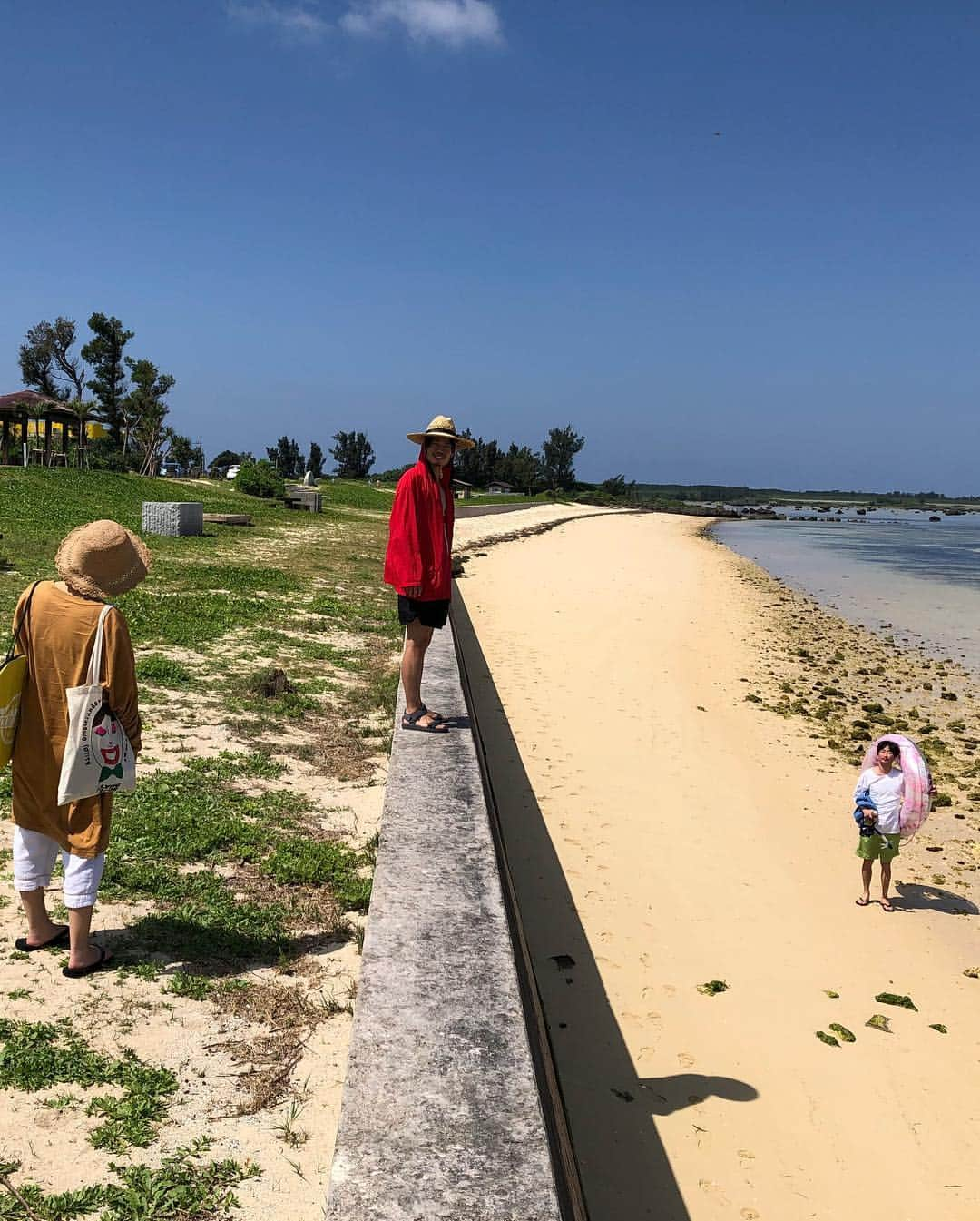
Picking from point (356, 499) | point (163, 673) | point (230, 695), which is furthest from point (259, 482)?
point (230, 695)

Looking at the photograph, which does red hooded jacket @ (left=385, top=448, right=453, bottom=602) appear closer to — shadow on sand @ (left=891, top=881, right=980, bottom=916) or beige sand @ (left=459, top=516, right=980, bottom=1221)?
beige sand @ (left=459, top=516, right=980, bottom=1221)

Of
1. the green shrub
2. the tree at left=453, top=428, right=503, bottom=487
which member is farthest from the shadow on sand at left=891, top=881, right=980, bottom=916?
the tree at left=453, top=428, right=503, bottom=487

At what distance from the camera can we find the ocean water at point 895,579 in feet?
59.6

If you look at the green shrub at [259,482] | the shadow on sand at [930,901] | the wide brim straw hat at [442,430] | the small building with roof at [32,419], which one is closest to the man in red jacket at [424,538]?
the wide brim straw hat at [442,430]

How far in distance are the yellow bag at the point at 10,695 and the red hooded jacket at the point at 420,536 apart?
243 cm

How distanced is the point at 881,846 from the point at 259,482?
103ft

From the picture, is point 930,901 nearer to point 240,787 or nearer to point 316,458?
point 240,787

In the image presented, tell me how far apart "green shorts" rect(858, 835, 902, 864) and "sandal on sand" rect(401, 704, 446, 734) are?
8.43 ft

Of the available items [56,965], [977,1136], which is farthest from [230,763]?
[977,1136]

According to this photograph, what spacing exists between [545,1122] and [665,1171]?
2.47 ft

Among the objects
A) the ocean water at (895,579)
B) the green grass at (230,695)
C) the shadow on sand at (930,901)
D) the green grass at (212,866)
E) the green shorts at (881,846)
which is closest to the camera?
the green grass at (212,866)

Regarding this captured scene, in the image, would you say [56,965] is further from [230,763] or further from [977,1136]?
[977,1136]

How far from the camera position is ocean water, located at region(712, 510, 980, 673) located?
18172 millimetres

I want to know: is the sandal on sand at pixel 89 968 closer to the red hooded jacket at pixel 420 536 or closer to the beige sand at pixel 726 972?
the beige sand at pixel 726 972
